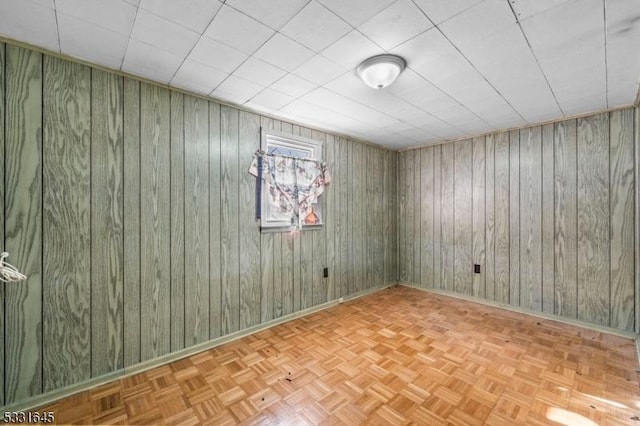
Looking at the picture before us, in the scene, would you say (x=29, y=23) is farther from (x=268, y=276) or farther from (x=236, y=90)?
(x=268, y=276)

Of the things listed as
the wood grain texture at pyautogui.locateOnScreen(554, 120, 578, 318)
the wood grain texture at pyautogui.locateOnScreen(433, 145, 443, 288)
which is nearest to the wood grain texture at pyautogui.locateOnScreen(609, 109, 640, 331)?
the wood grain texture at pyautogui.locateOnScreen(554, 120, 578, 318)

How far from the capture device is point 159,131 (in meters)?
2.20

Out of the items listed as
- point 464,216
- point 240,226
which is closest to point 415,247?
point 464,216

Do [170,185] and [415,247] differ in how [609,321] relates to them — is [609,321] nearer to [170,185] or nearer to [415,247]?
[415,247]

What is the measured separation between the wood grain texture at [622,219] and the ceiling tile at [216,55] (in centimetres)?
366

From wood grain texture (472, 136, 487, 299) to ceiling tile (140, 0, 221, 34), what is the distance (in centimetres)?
355

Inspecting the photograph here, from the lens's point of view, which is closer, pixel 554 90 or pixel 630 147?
pixel 554 90

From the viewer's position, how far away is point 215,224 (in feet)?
8.21

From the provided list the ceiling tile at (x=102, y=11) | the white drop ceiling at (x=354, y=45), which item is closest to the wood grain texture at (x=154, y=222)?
the white drop ceiling at (x=354, y=45)

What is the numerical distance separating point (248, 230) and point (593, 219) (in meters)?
3.64

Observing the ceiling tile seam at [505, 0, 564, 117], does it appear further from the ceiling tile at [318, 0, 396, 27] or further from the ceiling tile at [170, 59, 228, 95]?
the ceiling tile at [170, 59, 228, 95]

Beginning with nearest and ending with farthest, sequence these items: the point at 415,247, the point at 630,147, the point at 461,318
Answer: the point at 630,147 < the point at 461,318 < the point at 415,247

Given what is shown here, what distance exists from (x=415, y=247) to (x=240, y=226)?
115 inches

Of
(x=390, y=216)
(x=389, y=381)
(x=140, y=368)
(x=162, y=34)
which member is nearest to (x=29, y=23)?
(x=162, y=34)
